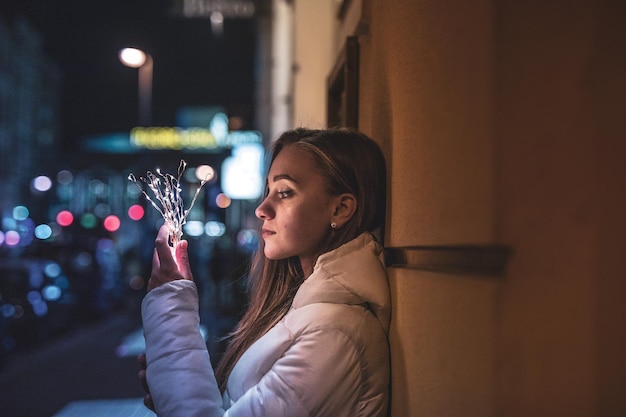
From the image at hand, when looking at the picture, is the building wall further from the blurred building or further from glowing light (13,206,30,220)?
the blurred building

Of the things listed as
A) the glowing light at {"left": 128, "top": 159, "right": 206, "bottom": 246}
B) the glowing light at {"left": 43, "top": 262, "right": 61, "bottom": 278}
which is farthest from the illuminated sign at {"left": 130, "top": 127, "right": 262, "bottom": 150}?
the glowing light at {"left": 128, "top": 159, "right": 206, "bottom": 246}

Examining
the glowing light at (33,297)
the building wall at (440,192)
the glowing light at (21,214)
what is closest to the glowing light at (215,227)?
the glowing light at (33,297)

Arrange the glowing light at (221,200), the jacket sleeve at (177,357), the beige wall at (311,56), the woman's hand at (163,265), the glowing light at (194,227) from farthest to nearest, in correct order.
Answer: the glowing light at (194,227) < the glowing light at (221,200) < the beige wall at (311,56) < the woman's hand at (163,265) < the jacket sleeve at (177,357)

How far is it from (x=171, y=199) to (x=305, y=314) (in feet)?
2.14

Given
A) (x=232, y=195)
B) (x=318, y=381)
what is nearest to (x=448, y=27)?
(x=318, y=381)

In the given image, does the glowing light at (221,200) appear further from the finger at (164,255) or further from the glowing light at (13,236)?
the finger at (164,255)

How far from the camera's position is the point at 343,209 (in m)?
2.20

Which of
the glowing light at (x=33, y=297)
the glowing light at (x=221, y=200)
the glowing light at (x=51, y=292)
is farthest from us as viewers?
the glowing light at (x=221, y=200)

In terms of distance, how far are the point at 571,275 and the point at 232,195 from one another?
14.4 meters

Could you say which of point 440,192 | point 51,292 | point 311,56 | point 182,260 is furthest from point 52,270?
point 440,192

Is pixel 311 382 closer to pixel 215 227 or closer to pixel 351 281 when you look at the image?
pixel 351 281

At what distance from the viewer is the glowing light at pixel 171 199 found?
210cm

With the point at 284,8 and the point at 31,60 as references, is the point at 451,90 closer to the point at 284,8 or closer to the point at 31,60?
the point at 284,8

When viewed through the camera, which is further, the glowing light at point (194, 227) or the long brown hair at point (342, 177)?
the glowing light at point (194, 227)
